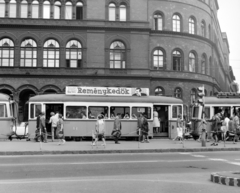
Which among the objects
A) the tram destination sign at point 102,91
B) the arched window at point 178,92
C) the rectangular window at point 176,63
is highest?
the rectangular window at point 176,63

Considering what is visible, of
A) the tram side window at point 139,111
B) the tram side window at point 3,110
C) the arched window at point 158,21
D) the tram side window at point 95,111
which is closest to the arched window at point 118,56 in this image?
the arched window at point 158,21

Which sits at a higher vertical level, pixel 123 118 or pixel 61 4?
pixel 61 4

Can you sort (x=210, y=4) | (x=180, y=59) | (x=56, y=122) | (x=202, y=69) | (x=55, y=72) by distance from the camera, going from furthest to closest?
(x=210, y=4), (x=202, y=69), (x=180, y=59), (x=55, y=72), (x=56, y=122)

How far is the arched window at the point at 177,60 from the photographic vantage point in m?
43.2

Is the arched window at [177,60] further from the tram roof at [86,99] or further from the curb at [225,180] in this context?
the curb at [225,180]

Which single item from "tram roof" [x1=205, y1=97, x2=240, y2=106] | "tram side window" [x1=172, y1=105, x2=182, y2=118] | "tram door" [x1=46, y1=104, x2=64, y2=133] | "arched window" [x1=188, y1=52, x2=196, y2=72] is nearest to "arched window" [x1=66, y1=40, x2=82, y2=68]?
"arched window" [x1=188, y1=52, x2=196, y2=72]

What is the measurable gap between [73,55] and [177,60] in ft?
38.8

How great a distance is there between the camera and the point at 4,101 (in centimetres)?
2581

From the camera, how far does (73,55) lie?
39844 millimetres

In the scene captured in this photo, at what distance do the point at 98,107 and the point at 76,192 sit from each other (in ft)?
58.1

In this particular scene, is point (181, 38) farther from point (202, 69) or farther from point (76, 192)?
point (76, 192)

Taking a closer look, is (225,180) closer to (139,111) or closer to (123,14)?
(139,111)

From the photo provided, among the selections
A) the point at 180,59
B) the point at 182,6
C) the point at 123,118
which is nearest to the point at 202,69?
the point at 180,59

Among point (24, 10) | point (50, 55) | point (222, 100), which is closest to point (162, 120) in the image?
point (222, 100)
